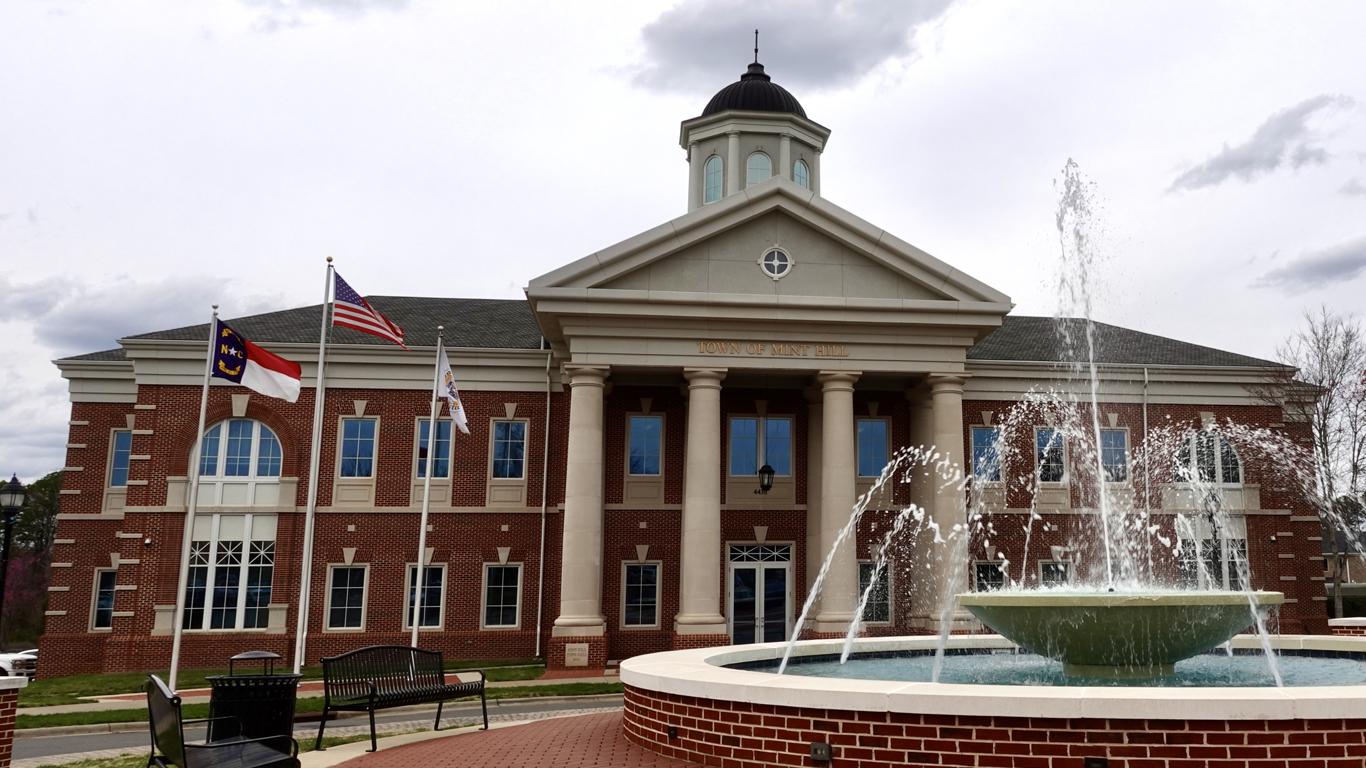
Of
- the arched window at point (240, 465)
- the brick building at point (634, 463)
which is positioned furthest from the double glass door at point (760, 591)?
the arched window at point (240, 465)

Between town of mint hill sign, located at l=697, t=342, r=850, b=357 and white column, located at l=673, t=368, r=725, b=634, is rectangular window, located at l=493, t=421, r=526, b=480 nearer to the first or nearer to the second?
white column, located at l=673, t=368, r=725, b=634

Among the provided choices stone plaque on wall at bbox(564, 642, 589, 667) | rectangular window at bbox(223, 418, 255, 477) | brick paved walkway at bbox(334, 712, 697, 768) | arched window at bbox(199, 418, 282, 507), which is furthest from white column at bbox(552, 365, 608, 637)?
brick paved walkway at bbox(334, 712, 697, 768)

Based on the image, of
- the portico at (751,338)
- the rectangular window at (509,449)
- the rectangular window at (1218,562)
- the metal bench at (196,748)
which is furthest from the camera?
the rectangular window at (1218,562)

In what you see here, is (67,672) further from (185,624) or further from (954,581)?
(954,581)

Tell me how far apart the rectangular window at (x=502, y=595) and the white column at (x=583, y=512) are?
14.5 ft

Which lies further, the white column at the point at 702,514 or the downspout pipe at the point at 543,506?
the downspout pipe at the point at 543,506

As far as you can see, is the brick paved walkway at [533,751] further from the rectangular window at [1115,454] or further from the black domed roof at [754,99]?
the black domed roof at [754,99]

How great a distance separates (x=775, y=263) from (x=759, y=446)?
554cm

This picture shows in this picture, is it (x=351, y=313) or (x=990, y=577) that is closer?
(x=351, y=313)

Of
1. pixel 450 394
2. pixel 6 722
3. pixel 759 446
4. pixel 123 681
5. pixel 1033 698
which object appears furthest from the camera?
pixel 759 446

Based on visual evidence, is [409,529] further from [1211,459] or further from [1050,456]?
[1211,459]

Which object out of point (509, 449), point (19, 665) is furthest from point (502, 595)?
point (19, 665)

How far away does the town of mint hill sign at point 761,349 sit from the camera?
24.8 metres

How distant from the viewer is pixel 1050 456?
3009 centimetres
